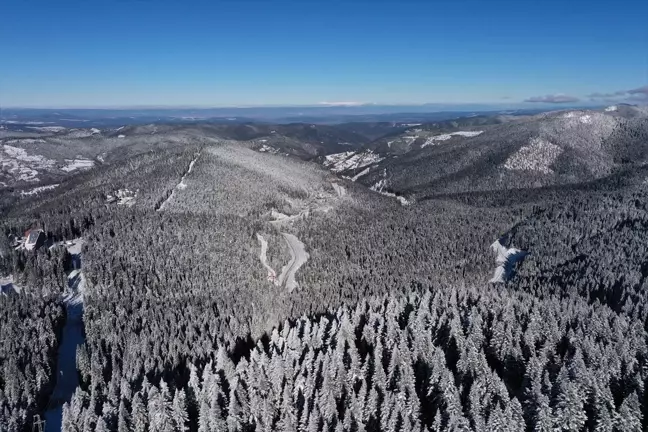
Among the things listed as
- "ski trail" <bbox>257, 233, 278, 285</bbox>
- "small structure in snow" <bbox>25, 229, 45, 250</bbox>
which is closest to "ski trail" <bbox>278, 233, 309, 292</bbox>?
"ski trail" <bbox>257, 233, 278, 285</bbox>

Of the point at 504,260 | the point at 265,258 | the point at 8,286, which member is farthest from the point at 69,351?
the point at 504,260

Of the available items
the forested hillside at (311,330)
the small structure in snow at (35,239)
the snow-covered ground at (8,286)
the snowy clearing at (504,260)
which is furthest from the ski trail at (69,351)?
the snowy clearing at (504,260)

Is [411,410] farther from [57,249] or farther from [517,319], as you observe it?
[57,249]

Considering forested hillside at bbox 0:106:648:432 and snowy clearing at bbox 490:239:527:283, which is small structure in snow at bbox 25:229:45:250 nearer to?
forested hillside at bbox 0:106:648:432

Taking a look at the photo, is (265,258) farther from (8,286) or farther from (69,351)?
(8,286)

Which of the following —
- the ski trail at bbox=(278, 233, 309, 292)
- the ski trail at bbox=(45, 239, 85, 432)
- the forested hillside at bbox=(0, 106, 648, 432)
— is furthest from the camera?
the ski trail at bbox=(278, 233, 309, 292)

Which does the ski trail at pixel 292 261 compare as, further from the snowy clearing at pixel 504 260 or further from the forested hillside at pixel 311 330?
the snowy clearing at pixel 504 260
